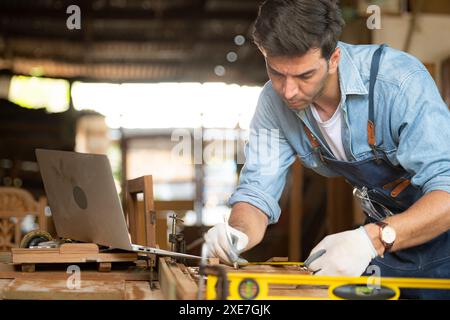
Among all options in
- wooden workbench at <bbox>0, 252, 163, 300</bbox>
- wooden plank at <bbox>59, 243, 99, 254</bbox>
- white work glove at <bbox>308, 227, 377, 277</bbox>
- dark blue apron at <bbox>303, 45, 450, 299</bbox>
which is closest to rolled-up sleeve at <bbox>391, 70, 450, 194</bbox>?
dark blue apron at <bbox>303, 45, 450, 299</bbox>

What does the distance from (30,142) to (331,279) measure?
7.36 m

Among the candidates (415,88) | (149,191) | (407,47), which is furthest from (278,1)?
(407,47)

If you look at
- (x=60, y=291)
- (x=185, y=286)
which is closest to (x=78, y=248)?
(x=60, y=291)

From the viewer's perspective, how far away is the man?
4.83ft

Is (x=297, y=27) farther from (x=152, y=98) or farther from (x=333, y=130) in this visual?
(x=152, y=98)

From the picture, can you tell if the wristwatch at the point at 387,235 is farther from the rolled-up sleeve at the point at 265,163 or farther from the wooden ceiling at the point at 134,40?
the wooden ceiling at the point at 134,40

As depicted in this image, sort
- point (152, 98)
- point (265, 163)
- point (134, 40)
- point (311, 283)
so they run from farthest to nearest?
point (152, 98), point (134, 40), point (265, 163), point (311, 283)

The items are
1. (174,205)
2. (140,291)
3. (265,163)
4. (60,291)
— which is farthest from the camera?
(174,205)

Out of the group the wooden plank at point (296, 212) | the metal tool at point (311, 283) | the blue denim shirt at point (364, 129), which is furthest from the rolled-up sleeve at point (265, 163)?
the wooden plank at point (296, 212)

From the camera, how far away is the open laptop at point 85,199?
58.6 inches

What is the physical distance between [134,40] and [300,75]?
7.47 m

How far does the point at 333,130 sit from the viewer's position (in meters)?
1.80

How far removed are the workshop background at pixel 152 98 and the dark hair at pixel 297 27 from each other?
3232 millimetres
